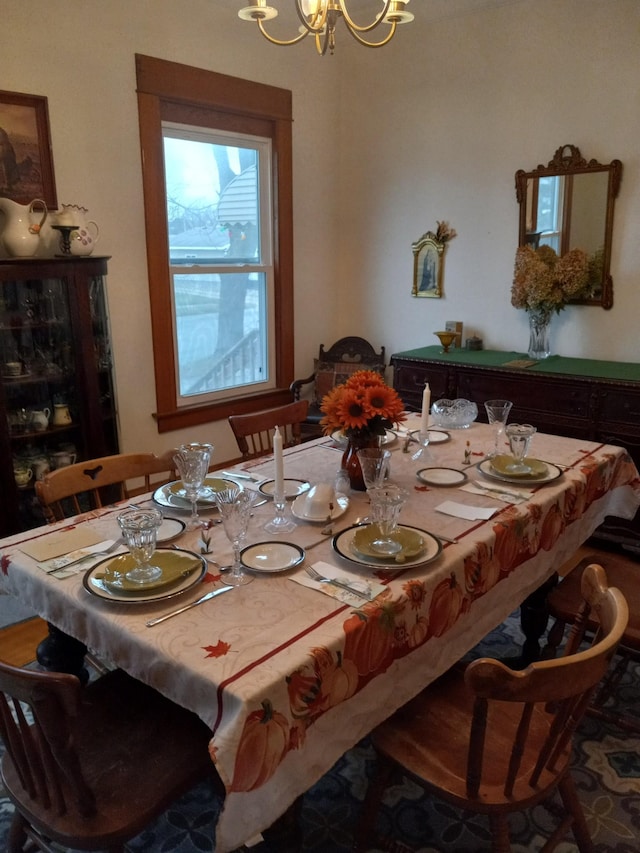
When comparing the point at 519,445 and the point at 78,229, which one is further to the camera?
the point at 78,229

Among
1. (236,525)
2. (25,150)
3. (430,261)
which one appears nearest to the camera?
(236,525)

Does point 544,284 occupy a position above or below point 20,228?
below

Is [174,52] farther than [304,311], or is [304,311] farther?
[304,311]

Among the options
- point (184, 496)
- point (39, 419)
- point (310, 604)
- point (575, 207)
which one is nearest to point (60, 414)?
point (39, 419)

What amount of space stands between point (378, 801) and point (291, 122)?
12.2 ft

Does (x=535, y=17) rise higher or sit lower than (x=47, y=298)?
higher

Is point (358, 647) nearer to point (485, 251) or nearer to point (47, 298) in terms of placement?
point (47, 298)

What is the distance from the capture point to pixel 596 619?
1823 mm

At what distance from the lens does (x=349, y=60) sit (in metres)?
4.17

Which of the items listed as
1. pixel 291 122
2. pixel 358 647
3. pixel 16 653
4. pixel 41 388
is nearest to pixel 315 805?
pixel 358 647

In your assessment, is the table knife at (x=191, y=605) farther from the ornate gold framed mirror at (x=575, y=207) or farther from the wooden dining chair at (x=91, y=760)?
the ornate gold framed mirror at (x=575, y=207)

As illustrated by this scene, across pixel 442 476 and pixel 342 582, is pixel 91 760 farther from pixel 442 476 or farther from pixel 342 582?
pixel 442 476

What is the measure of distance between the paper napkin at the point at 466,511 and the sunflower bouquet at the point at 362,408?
279 millimetres

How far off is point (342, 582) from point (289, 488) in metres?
0.57
